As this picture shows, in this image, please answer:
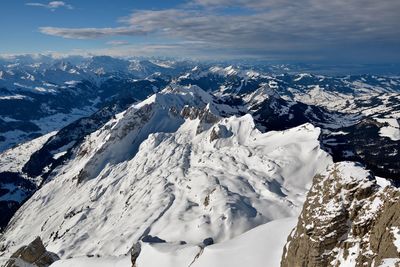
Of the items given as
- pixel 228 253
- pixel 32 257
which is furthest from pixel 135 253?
pixel 32 257

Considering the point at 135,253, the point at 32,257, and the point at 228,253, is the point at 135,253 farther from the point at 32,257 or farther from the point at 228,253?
the point at 32,257

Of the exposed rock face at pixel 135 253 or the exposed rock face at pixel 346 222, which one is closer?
the exposed rock face at pixel 346 222

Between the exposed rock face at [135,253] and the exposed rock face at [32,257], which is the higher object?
the exposed rock face at [135,253]

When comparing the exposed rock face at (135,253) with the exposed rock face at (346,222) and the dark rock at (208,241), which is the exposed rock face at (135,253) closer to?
the dark rock at (208,241)

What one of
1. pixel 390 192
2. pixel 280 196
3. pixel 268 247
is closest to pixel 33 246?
pixel 268 247

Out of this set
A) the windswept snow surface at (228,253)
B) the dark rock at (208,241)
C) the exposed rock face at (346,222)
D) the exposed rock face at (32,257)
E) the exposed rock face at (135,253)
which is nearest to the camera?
the exposed rock face at (346,222)

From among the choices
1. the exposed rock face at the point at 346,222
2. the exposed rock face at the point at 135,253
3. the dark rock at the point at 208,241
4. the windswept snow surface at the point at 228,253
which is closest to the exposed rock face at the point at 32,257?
the windswept snow surface at the point at 228,253

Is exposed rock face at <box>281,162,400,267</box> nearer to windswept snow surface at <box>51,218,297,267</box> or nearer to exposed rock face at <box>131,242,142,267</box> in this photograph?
windswept snow surface at <box>51,218,297,267</box>

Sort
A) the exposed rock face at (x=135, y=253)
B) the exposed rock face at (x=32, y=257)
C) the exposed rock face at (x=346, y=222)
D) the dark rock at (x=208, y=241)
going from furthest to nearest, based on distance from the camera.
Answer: the dark rock at (x=208, y=241), the exposed rock face at (x=32, y=257), the exposed rock face at (x=135, y=253), the exposed rock face at (x=346, y=222)
